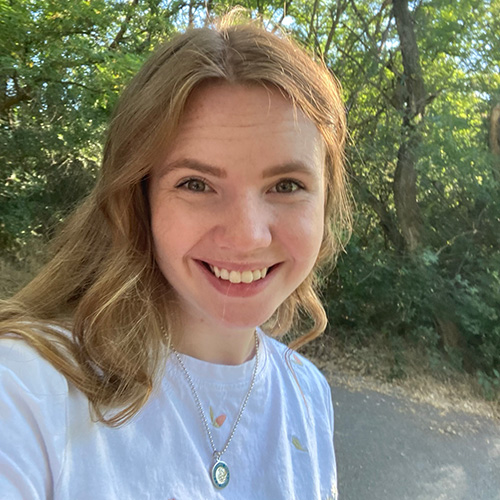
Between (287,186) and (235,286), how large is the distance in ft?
→ 0.97

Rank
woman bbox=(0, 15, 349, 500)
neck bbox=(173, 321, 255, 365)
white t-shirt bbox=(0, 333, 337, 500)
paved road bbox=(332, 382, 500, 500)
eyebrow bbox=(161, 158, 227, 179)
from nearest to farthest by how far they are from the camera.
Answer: white t-shirt bbox=(0, 333, 337, 500) < woman bbox=(0, 15, 349, 500) < eyebrow bbox=(161, 158, 227, 179) < neck bbox=(173, 321, 255, 365) < paved road bbox=(332, 382, 500, 500)

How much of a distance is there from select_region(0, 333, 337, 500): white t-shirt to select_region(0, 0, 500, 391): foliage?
3642 mm

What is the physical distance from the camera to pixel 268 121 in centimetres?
118

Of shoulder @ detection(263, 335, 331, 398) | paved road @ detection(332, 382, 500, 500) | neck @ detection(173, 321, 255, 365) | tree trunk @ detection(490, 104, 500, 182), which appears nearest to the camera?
neck @ detection(173, 321, 255, 365)

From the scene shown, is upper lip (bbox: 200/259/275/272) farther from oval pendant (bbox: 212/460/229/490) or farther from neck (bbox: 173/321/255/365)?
oval pendant (bbox: 212/460/229/490)

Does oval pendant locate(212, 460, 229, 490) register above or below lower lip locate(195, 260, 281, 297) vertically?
below

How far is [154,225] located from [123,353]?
0.34m

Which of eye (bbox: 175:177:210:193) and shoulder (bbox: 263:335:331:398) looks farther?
shoulder (bbox: 263:335:331:398)

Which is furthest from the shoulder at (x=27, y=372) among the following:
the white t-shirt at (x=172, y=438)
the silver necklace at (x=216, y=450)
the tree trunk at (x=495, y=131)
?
the tree trunk at (x=495, y=131)

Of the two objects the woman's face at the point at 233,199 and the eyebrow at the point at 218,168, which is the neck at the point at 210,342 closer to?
the woman's face at the point at 233,199

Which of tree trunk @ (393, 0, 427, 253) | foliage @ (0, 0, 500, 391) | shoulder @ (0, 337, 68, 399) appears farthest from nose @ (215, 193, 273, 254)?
tree trunk @ (393, 0, 427, 253)

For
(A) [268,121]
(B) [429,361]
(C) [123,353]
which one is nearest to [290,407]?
(C) [123,353]

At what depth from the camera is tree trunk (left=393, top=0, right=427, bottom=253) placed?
5.29 m

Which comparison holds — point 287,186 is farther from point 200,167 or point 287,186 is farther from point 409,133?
point 409,133
